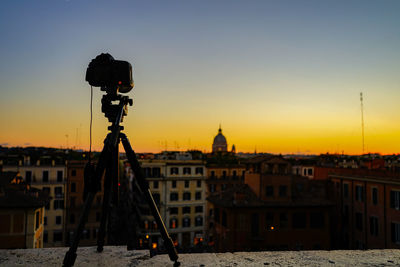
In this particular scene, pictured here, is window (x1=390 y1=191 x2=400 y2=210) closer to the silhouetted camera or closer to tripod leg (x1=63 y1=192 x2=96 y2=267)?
the silhouetted camera

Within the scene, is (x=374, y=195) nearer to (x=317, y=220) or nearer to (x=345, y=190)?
(x=345, y=190)

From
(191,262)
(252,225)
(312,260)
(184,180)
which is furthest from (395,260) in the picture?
(184,180)

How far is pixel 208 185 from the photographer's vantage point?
50031 millimetres

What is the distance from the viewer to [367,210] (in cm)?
2766

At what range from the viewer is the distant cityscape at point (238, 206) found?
921 inches

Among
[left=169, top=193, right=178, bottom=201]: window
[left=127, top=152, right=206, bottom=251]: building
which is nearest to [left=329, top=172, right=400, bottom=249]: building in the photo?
[left=127, top=152, right=206, bottom=251]: building

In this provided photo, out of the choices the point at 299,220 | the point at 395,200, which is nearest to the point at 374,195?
the point at 395,200

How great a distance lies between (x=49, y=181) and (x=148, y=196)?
42.0m

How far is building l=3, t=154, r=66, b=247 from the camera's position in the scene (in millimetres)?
38781

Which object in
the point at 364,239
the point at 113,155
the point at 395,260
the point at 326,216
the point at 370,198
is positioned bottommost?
the point at 364,239

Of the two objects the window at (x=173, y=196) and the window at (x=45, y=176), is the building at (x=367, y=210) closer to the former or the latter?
the window at (x=173, y=196)

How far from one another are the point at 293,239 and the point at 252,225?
373 centimetres

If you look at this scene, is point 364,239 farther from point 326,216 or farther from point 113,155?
point 113,155

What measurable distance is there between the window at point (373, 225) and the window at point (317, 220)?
12.8 feet
